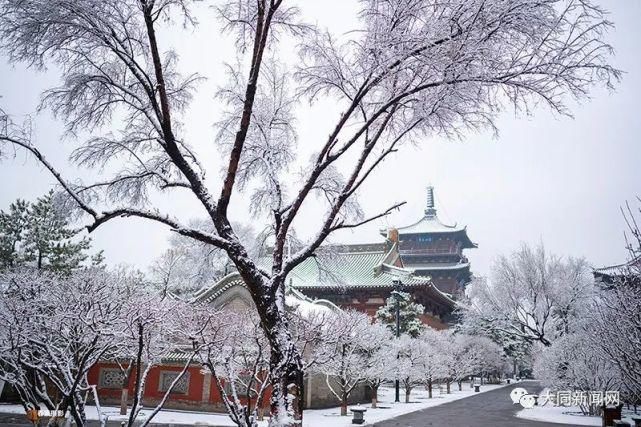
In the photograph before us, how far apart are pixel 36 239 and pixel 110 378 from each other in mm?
8981

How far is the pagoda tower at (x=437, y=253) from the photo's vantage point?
57.9 m

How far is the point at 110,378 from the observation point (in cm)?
2253

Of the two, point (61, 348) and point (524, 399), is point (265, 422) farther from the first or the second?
point (524, 399)

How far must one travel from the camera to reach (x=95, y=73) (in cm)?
640

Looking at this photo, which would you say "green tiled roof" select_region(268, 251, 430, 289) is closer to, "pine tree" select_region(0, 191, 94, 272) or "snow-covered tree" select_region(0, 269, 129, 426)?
"pine tree" select_region(0, 191, 94, 272)

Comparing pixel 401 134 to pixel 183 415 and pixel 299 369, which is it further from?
pixel 183 415

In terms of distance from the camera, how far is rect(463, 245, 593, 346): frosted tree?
3209cm

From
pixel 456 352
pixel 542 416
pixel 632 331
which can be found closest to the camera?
pixel 632 331

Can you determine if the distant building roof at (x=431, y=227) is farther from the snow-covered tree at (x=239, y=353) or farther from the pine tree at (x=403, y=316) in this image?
the snow-covered tree at (x=239, y=353)

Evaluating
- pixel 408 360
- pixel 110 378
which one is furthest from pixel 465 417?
pixel 110 378

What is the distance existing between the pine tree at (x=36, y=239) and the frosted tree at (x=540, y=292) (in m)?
30.7

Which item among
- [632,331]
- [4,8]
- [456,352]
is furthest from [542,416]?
[4,8]

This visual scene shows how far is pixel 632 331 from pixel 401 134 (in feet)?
25.9

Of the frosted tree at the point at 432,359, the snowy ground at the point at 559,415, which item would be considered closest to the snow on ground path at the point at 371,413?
the frosted tree at the point at 432,359
